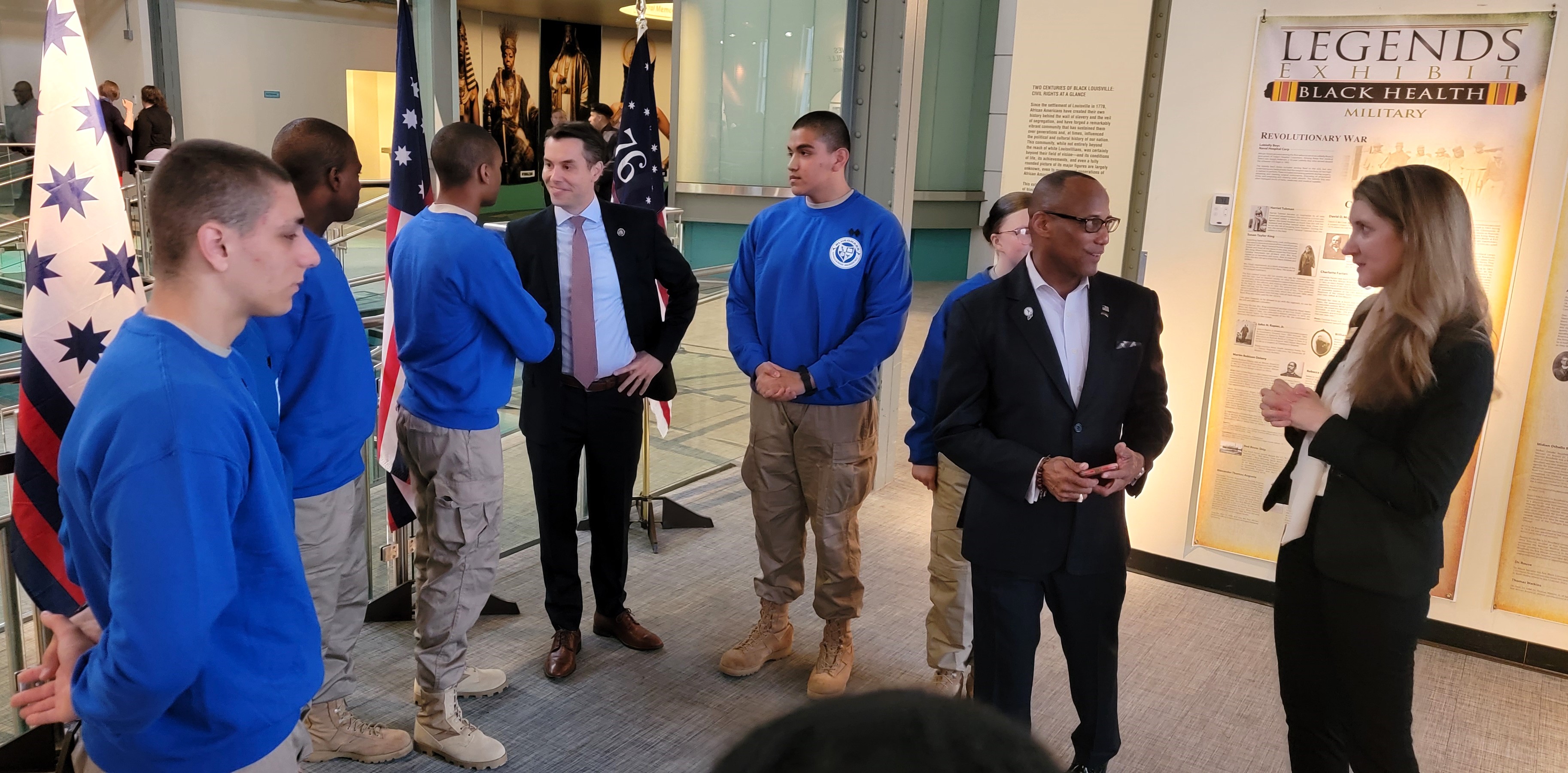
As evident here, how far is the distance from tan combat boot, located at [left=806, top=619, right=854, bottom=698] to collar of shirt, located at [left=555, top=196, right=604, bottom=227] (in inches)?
62.3

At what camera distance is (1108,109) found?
4.35m

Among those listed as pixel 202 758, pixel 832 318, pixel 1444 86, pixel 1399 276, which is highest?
pixel 1444 86

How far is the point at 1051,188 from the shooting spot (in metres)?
2.53

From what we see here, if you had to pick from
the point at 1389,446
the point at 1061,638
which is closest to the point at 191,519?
the point at 1061,638

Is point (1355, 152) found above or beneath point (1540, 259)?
above

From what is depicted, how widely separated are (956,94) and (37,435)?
12307 millimetres

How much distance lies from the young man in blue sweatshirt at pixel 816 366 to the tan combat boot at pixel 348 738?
1097 mm

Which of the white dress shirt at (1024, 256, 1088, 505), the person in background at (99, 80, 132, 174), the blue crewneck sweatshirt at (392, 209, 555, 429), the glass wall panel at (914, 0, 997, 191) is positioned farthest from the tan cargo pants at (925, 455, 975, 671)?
the glass wall panel at (914, 0, 997, 191)

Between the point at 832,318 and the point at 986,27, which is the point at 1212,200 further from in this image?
the point at 986,27

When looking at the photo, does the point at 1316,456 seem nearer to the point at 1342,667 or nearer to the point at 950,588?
the point at 1342,667

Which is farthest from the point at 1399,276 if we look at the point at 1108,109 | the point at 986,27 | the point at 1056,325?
the point at 986,27

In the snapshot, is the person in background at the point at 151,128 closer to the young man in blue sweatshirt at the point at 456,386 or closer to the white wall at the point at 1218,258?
the young man in blue sweatshirt at the point at 456,386

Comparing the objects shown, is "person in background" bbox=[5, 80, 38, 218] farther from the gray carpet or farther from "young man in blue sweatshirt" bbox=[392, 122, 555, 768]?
"young man in blue sweatshirt" bbox=[392, 122, 555, 768]

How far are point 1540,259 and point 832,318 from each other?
2.50 metres
